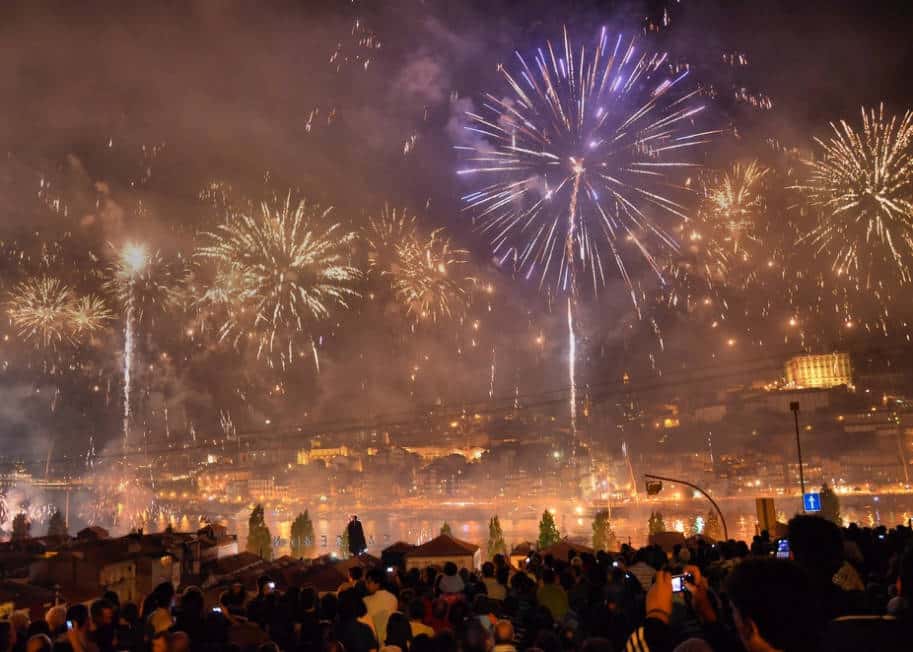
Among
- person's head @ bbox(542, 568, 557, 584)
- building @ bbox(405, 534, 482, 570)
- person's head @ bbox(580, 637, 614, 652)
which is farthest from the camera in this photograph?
building @ bbox(405, 534, 482, 570)

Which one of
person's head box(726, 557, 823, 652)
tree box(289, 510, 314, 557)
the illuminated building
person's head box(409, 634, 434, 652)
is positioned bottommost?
tree box(289, 510, 314, 557)

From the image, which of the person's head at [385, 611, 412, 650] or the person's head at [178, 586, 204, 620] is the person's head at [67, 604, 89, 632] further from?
the person's head at [385, 611, 412, 650]

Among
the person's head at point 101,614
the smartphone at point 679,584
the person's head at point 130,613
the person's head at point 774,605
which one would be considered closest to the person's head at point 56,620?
the person's head at point 101,614

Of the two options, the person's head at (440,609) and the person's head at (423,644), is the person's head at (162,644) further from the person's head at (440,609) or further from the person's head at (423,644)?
the person's head at (440,609)

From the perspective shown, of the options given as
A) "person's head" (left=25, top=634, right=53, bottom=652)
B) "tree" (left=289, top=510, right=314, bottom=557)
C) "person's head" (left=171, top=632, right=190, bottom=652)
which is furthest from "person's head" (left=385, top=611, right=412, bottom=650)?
"tree" (left=289, top=510, right=314, bottom=557)

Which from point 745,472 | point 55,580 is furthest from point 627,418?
point 55,580

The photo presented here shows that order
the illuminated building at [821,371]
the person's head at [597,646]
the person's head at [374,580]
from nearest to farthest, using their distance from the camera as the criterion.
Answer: the person's head at [597,646]
the person's head at [374,580]
the illuminated building at [821,371]

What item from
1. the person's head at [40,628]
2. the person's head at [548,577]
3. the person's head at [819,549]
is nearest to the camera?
the person's head at [819,549]
